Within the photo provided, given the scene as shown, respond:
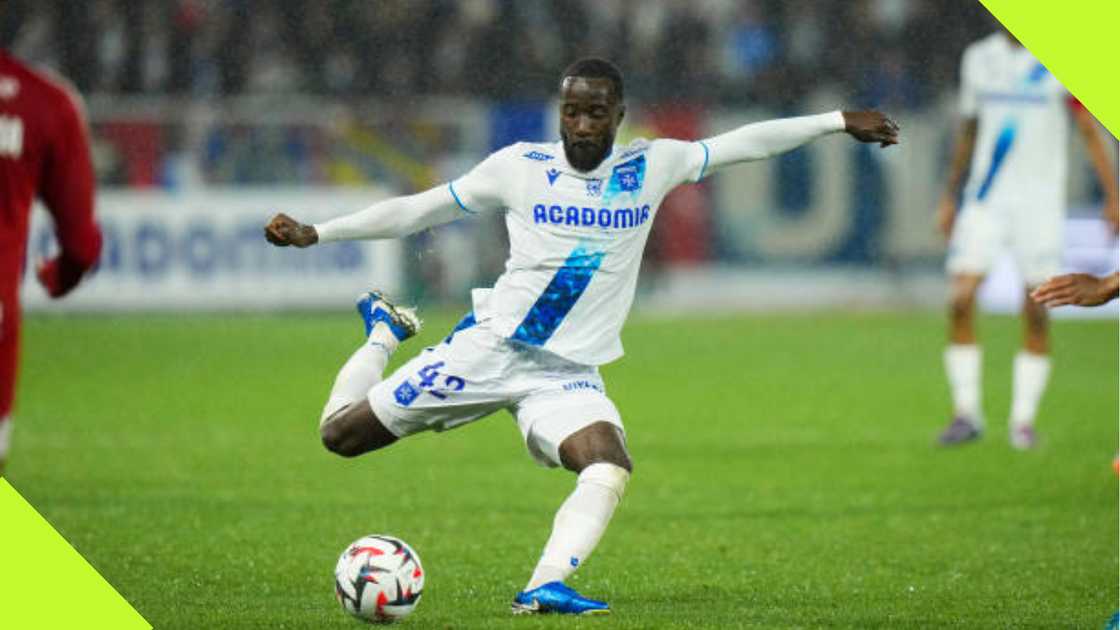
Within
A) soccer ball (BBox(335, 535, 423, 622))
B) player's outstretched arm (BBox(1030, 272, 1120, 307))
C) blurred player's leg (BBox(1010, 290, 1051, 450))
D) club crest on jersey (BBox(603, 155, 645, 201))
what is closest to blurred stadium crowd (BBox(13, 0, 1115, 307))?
blurred player's leg (BBox(1010, 290, 1051, 450))

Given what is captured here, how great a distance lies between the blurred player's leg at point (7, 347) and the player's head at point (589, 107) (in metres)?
2.13

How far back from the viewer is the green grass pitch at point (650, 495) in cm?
721

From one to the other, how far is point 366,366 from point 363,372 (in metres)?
0.06

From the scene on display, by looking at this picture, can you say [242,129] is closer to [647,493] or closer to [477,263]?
[477,263]

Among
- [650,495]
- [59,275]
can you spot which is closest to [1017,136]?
[650,495]

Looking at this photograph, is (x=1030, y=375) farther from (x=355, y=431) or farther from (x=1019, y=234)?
(x=355, y=431)

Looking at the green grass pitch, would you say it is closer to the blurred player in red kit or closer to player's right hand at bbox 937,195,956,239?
player's right hand at bbox 937,195,956,239

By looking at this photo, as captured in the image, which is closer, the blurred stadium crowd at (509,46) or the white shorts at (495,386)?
the white shorts at (495,386)

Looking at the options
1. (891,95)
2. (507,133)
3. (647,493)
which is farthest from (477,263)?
(647,493)

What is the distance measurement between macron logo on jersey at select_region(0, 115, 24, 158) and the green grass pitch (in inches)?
74.1

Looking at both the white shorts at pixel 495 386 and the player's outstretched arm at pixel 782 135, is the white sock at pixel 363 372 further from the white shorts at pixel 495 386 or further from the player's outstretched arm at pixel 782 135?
the player's outstretched arm at pixel 782 135

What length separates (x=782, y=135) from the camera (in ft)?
23.4

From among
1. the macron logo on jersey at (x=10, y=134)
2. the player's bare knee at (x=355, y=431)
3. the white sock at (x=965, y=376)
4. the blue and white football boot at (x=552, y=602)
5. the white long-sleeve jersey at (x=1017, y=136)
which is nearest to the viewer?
the macron logo on jersey at (x=10, y=134)

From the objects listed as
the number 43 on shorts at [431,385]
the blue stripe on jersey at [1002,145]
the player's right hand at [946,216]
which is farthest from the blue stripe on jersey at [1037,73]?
the number 43 on shorts at [431,385]
